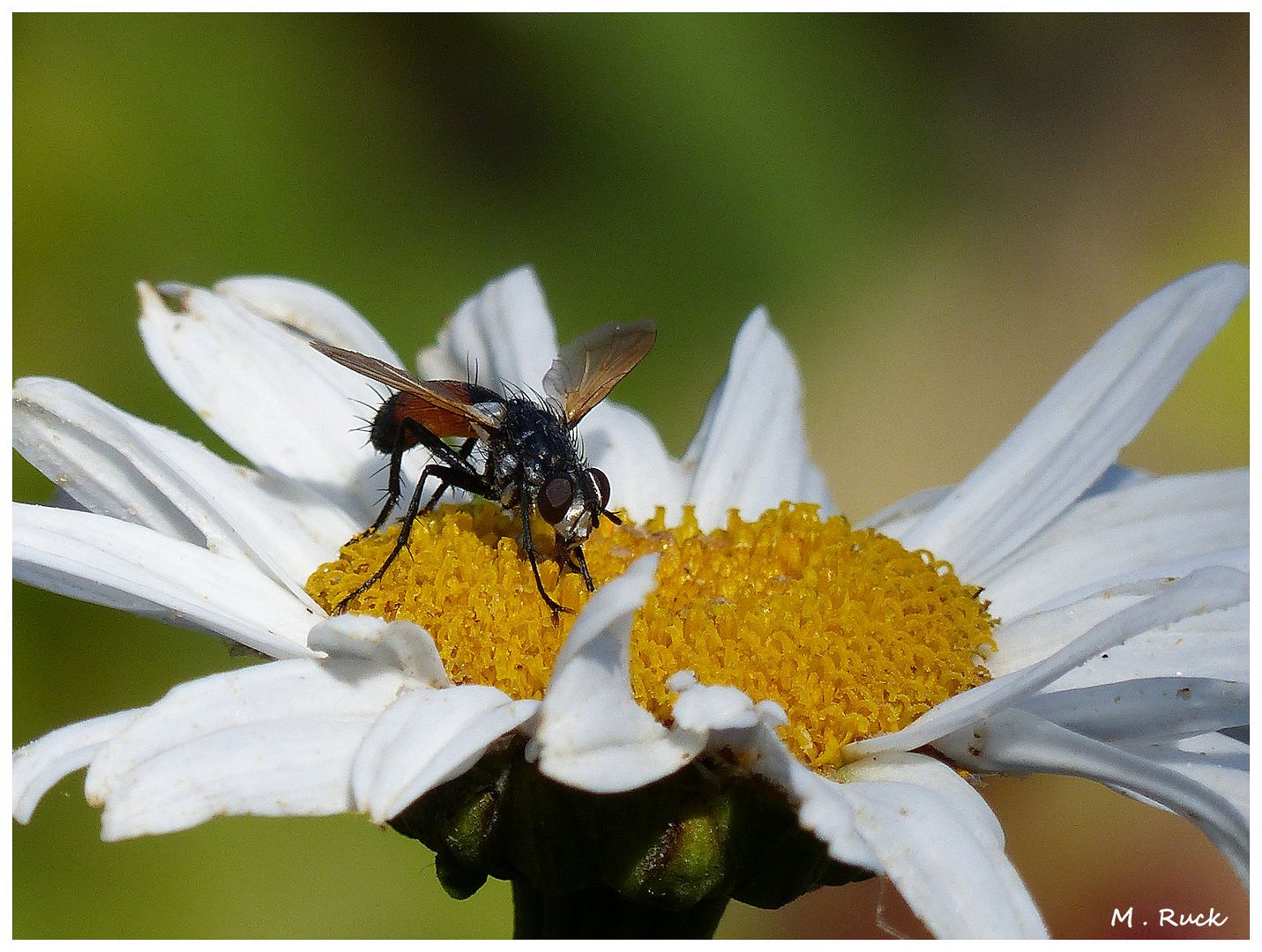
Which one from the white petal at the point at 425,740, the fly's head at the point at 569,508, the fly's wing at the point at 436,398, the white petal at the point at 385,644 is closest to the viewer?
the white petal at the point at 425,740

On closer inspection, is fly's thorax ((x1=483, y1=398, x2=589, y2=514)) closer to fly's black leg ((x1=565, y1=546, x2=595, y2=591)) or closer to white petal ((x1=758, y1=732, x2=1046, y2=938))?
fly's black leg ((x1=565, y1=546, x2=595, y2=591))

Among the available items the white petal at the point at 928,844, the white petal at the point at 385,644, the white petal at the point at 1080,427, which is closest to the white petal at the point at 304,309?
the white petal at the point at 385,644

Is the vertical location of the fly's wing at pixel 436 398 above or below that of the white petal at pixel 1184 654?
above

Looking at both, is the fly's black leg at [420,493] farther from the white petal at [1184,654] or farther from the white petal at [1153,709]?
the white petal at [1184,654]

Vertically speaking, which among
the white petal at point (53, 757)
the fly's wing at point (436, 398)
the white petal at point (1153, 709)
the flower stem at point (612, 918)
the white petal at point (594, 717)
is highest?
the fly's wing at point (436, 398)

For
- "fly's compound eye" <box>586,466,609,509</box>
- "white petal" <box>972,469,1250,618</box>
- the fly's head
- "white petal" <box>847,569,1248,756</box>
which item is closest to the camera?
"white petal" <box>847,569,1248,756</box>

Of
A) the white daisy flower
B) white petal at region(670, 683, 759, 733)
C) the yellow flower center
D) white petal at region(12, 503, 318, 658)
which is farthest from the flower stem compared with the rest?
white petal at region(12, 503, 318, 658)
